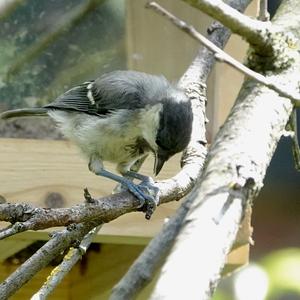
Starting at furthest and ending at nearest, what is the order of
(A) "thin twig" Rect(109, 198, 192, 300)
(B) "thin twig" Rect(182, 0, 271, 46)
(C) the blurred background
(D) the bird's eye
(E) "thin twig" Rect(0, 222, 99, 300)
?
(C) the blurred background → (D) the bird's eye → (E) "thin twig" Rect(0, 222, 99, 300) → (B) "thin twig" Rect(182, 0, 271, 46) → (A) "thin twig" Rect(109, 198, 192, 300)

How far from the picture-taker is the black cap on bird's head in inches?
70.9

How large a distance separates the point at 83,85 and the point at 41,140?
220 millimetres

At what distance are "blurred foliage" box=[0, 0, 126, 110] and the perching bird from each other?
0.40 feet

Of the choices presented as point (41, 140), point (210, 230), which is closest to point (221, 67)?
point (41, 140)

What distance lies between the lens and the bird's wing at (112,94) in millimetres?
2152

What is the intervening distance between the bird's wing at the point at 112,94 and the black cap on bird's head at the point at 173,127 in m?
0.16

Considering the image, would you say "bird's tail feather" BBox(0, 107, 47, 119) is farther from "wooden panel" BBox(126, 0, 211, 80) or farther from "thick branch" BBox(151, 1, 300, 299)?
"thick branch" BBox(151, 1, 300, 299)

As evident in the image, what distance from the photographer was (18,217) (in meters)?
1.08

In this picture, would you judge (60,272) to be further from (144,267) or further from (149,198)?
(144,267)

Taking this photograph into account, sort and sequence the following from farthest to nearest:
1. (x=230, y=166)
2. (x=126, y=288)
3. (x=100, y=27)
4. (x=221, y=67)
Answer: (x=100, y=27), (x=221, y=67), (x=230, y=166), (x=126, y=288)

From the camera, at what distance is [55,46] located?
238cm

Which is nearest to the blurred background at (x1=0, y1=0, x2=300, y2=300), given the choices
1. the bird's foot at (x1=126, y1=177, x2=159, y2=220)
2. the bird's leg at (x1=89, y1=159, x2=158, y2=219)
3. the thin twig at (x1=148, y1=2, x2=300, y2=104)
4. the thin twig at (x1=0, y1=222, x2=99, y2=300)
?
the bird's leg at (x1=89, y1=159, x2=158, y2=219)

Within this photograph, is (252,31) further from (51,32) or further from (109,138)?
(51,32)

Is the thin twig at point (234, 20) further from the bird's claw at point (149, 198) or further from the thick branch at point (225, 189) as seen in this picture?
the bird's claw at point (149, 198)
